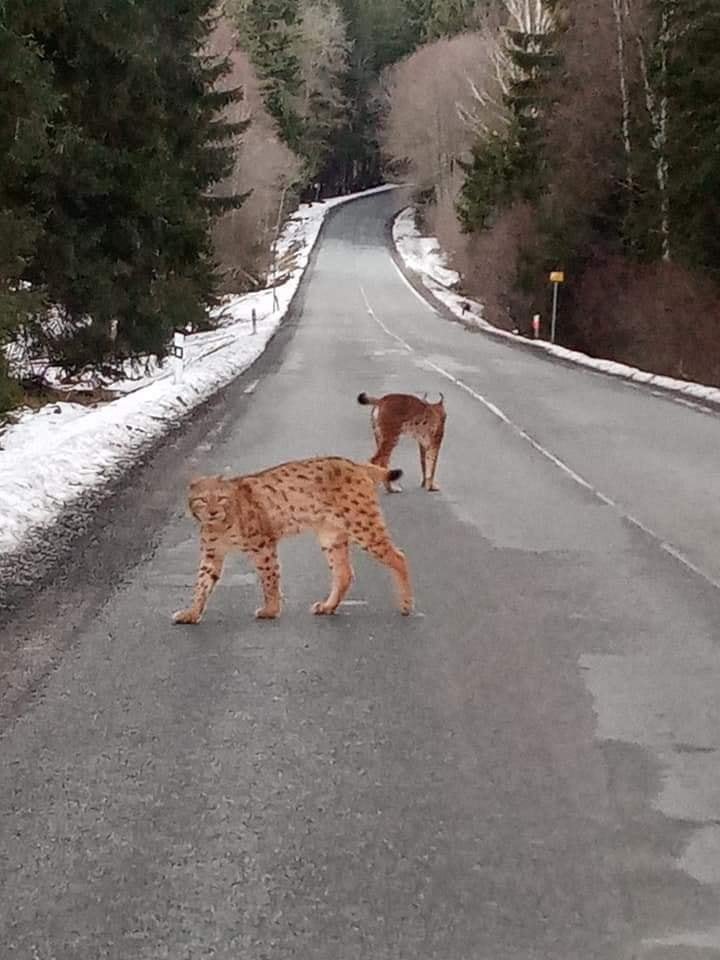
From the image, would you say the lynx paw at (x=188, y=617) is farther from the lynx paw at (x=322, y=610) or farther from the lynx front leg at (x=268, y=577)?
the lynx paw at (x=322, y=610)

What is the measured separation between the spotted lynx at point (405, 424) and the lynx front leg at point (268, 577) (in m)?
4.89

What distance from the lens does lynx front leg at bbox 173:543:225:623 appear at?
Result: 7.85 meters

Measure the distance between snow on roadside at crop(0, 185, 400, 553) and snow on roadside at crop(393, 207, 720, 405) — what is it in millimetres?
8623

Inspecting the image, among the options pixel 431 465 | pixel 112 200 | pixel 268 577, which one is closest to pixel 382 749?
pixel 268 577

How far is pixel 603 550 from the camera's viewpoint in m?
10.2

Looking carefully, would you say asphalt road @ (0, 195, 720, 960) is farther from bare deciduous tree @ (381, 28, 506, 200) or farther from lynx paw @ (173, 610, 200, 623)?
bare deciduous tree @ (381, 28, 506, 200)

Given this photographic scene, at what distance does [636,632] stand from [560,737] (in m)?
1.97

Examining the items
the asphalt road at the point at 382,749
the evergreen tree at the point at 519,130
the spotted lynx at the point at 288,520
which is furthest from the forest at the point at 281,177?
the spotted lynx at the point at 288,520

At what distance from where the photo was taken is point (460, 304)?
210 ft

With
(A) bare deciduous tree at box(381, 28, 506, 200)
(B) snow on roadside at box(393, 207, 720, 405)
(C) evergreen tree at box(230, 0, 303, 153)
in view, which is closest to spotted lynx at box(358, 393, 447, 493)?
(B) snow on roadside at box(393, 207, 720, 405)

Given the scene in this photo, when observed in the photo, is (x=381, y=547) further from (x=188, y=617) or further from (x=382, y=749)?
(x=382, y=749)

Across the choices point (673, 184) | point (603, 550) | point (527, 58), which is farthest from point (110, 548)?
point (527, 58)

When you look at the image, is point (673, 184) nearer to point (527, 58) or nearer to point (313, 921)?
point (527, 58)

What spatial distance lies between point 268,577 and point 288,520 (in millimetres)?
340
